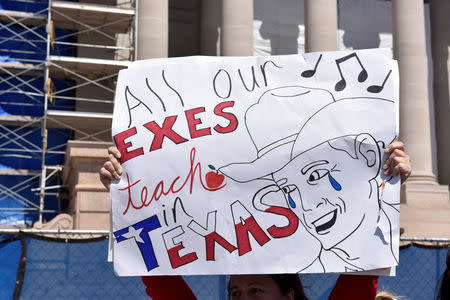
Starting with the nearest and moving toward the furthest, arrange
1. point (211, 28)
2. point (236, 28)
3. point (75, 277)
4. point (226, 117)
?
1. point (226, 117)
2. point (75, 277)
3. point (236, 28)
4. point (211, 28)

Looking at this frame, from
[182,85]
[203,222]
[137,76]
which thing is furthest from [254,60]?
[203,222]

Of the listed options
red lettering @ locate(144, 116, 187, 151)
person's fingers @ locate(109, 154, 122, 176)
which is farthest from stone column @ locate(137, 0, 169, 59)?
person's fingers @ locate(109, 154, 122, 176)

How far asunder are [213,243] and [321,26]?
1131 inches

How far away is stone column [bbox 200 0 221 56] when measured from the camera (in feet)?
119

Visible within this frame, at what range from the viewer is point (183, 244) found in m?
4.34

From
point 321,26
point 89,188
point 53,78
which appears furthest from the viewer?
point 53,78

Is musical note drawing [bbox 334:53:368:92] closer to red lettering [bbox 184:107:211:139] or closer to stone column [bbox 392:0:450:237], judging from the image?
red lettering [bbox 184:107:211:139]

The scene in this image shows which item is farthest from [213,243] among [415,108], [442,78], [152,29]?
[442,78]

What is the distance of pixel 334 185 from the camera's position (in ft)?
14.3

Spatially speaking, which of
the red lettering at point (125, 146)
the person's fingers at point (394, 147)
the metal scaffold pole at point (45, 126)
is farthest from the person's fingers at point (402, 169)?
the metal scaffold pole at point (45, 126)

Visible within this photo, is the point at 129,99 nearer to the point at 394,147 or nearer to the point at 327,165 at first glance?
the point at 327,165

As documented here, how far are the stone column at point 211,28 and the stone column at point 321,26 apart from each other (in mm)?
5643

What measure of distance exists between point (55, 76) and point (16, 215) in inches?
266

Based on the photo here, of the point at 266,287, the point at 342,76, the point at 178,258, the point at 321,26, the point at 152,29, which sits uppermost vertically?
the point at 321,26
